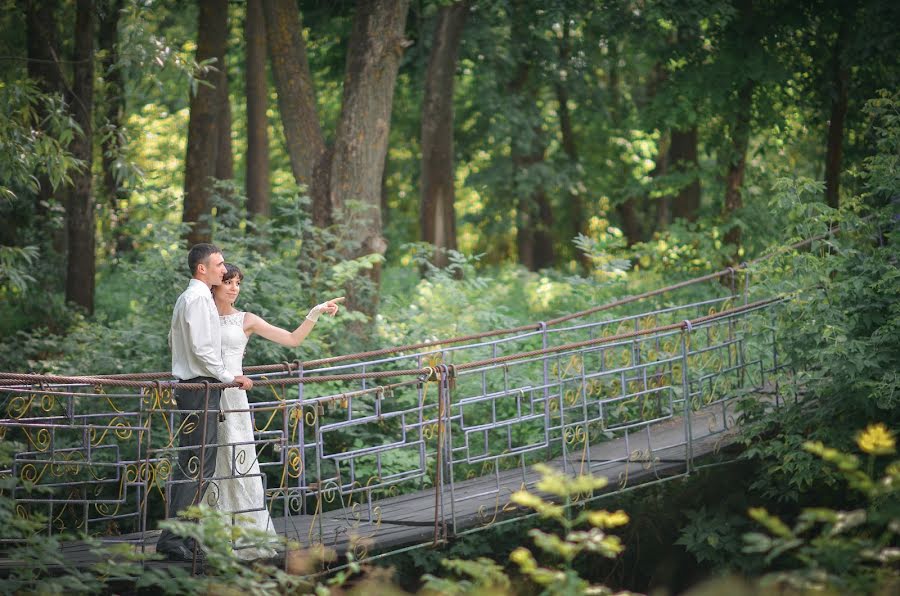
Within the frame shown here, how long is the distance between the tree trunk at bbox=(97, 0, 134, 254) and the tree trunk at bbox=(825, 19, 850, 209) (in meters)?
9.02

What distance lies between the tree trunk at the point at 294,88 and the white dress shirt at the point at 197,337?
5857 mm

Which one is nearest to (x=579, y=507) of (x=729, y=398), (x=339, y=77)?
(x=729, y=398)

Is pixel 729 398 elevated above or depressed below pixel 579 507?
above

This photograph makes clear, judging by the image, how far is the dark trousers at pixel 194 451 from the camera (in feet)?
20.5

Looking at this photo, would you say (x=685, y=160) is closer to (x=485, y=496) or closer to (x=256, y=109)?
(x=256, y=109)

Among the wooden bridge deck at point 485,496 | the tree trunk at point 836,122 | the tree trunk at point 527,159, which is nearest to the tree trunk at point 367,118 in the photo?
the wooden bridge deck at point 485,496

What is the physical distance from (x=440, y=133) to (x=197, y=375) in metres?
11.6

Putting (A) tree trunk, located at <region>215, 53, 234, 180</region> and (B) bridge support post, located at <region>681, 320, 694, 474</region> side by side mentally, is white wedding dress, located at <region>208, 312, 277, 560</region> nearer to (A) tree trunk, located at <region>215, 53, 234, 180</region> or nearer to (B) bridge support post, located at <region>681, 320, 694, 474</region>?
(B) bridge support post, located at <region>681, 320, 694, 474</region>

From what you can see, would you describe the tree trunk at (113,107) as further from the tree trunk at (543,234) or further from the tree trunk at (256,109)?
the tree trunk at (543,234)

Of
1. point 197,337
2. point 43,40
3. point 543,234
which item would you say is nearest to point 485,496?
point 197,337

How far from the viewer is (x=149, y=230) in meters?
9.99

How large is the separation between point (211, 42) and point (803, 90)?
8.13 meters

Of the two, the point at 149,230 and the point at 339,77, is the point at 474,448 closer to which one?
the point at 149,230

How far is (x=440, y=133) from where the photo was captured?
681 inches
